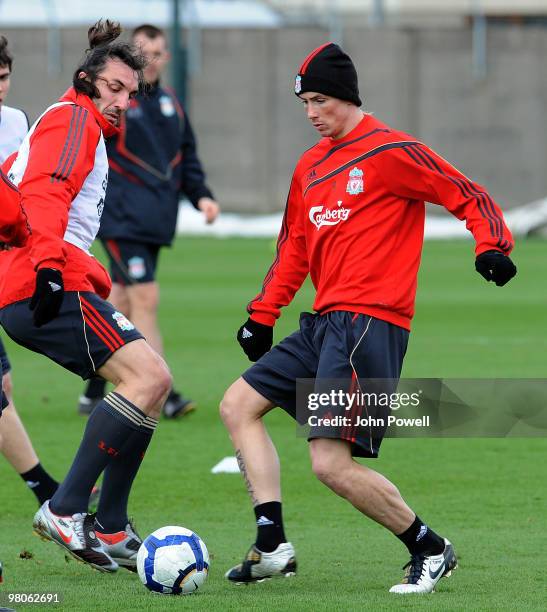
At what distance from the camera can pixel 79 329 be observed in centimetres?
588

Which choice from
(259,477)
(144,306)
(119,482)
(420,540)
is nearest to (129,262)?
(144,306)

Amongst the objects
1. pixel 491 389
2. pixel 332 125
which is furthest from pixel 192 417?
pixel 332 125

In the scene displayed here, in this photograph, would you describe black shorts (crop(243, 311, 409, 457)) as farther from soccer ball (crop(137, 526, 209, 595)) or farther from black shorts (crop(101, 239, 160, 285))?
black shorts (crop(101, 239, 160, 285))

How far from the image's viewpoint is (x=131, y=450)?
19.9ft

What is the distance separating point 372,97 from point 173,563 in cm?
3646

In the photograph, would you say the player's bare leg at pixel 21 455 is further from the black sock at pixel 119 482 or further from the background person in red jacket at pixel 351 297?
the background person in red jacket at pixel 351 297

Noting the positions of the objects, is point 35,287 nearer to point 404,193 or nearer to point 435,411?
point 404,193

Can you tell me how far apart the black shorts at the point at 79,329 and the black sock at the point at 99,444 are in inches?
7.3

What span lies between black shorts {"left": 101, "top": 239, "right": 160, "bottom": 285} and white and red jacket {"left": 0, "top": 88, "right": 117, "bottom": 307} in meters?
3.78

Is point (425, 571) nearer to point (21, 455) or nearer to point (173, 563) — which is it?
point (173, 563)

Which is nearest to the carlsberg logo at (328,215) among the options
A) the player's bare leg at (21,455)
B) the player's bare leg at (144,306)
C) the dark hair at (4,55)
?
the dark hair at (4,55)

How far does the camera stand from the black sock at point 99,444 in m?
5.87

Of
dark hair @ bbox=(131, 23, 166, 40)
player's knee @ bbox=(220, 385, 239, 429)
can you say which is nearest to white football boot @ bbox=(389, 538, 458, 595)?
player's knee @ bbox=(220, 385, 239, 429)

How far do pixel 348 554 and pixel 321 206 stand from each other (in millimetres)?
1535
